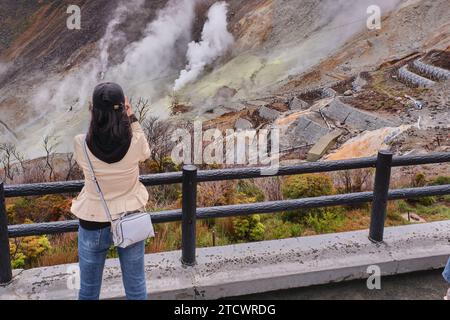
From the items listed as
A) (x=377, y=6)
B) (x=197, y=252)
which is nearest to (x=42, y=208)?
(x=197, y=252)

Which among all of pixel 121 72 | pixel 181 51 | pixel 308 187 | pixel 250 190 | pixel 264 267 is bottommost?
pixel 264 267

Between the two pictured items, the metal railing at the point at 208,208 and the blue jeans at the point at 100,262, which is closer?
the blue jeans at the point at 100,262

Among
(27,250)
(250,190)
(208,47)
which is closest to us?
(27,250)

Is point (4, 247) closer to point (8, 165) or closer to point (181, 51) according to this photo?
point (8, 165)

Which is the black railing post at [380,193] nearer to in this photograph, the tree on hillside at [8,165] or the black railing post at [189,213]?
the black railing post at [189,213]

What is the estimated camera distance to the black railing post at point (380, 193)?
445cm

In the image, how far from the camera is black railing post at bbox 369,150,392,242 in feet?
14.6

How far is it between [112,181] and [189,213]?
4.08 ft

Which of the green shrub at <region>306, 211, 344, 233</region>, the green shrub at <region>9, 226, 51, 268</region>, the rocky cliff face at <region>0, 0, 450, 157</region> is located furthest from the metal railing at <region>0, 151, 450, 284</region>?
the rocky cliff face at <region>0, 0, 450, 157</region>

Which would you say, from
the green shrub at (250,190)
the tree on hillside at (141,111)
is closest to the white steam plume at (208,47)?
the tree on hillside at (141,111)

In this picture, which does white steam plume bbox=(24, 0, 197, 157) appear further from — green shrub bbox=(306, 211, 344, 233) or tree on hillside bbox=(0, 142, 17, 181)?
green shrub bbox=(306, 211, 344, 233)

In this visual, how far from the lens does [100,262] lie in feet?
10.4

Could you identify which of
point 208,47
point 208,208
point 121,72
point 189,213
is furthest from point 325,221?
point 121,72

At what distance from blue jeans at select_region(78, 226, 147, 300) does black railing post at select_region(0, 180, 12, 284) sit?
92 cm
